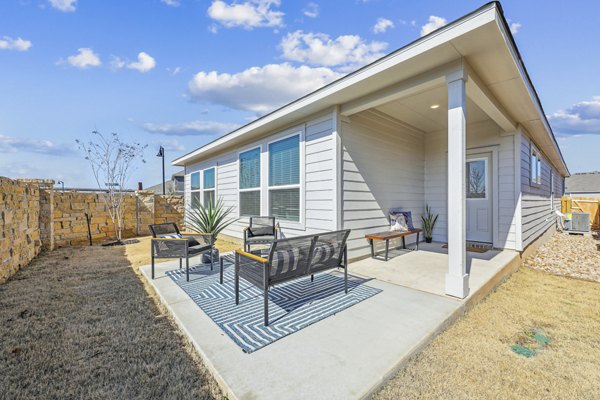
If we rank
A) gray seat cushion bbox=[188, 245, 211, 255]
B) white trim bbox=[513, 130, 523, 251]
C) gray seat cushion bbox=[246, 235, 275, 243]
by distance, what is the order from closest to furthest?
gray seat cushion bbox=[188, 245, 211, 255] → gray seat cushion bbox=[246, 235, 275, 243] → white trim bbox=[513, 130, 523, 251]

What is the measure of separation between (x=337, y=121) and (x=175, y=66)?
5.59 m

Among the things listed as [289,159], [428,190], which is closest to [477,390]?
[289,159]

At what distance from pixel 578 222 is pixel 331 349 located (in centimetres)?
1206

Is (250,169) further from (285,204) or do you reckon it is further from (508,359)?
(508,359)

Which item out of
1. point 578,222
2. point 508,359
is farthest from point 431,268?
point 578,222

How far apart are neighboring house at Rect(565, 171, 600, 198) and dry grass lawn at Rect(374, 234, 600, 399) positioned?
3420 cm

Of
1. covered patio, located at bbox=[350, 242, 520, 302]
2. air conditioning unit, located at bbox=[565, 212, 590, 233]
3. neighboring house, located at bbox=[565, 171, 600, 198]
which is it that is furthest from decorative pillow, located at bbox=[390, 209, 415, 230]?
neighboring house, located at bbox=[565, 171, 600, 198]

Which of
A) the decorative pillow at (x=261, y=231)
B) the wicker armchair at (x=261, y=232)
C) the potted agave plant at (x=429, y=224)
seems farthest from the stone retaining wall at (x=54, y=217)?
the potted agave plant at (x=429, y=224)

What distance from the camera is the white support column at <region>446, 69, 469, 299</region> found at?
9.53ft

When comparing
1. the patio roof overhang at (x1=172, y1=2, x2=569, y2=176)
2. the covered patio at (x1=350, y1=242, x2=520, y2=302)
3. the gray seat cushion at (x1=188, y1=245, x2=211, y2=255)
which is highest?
the patio roof overhang at (x1=172, y1=2, x2=569, y2=176)

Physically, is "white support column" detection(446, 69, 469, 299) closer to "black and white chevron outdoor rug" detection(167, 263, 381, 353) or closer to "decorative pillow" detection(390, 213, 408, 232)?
"black and white chevron outdoor rug" detection(167, 263, 381, 353)

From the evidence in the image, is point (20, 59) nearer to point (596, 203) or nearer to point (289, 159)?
point (289, 159)

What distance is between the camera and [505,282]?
13.1 ft

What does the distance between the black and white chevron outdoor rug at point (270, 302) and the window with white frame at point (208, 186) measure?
15.3ft
